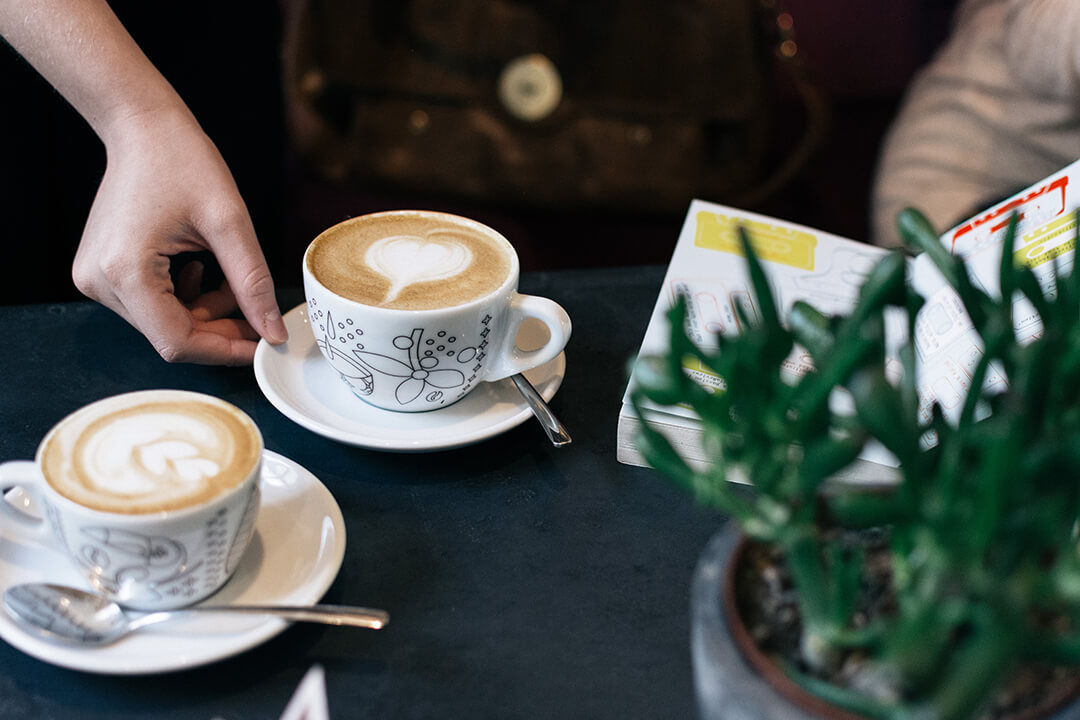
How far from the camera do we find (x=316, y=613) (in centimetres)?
48

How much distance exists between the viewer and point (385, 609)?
52 centimetres

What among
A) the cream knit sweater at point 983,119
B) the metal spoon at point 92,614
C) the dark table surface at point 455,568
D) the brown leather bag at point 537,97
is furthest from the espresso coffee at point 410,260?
the brown leather bag at point 537,97

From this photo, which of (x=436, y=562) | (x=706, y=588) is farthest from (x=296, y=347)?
(x=706, y=588)

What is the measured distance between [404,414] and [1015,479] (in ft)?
1.43

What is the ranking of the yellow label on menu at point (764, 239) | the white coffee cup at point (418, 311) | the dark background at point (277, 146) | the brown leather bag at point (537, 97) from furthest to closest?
the brown leather bag at point (537, 97), the dark background at point (277, 146), the yellow label on menu at point (764, 239), the white coffee cup at point (418, 311)

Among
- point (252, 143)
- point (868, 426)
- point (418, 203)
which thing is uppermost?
point (868, 426)

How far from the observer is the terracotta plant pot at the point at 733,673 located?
327mm

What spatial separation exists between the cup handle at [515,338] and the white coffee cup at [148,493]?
0.21 metres

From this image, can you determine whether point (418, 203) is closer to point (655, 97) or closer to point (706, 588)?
point (655, 97)

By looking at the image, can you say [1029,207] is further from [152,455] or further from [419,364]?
[152,455]

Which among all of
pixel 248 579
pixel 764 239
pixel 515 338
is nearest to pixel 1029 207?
pixel 764 239

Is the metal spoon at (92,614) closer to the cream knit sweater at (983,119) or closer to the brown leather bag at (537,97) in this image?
the cream knit sweater at (983,119)

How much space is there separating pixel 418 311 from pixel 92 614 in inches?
9.7

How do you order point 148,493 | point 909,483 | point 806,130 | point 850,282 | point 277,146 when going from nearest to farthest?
point 909,483 < point 148,493 < point 850,282 < point 277,146 < point 806,130
